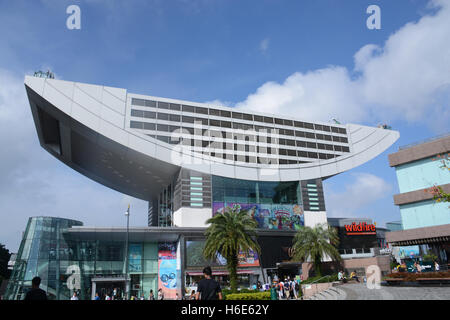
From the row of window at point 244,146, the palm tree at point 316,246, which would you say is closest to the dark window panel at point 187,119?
the row of window at point 244,146

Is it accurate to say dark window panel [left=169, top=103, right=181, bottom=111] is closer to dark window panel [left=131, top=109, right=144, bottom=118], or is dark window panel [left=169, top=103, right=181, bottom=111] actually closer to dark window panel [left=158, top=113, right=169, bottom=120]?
dark window panel [left=158, top=113, right=169, bottom=120]

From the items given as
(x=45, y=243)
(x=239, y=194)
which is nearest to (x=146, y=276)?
(x=45, y=243)

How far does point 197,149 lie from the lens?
171 feet

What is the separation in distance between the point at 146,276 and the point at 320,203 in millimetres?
30111

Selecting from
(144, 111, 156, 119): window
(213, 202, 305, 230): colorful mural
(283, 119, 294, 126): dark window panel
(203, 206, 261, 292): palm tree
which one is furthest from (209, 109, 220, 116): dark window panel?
(203, 206, 261, 292): palm tree

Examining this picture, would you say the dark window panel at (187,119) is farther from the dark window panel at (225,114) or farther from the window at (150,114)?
the dark window panel at (225,114)

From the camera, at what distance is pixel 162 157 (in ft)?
164

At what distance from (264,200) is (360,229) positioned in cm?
2156

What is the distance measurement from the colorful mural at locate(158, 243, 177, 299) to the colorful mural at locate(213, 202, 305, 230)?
9.23m

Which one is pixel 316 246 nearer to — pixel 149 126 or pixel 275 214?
pixel 275 214

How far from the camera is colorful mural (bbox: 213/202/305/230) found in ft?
172

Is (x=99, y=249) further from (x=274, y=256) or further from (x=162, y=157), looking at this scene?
(x=274, y=256)

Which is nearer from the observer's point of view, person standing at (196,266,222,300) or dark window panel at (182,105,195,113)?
person standing at (196,266,222,300)
